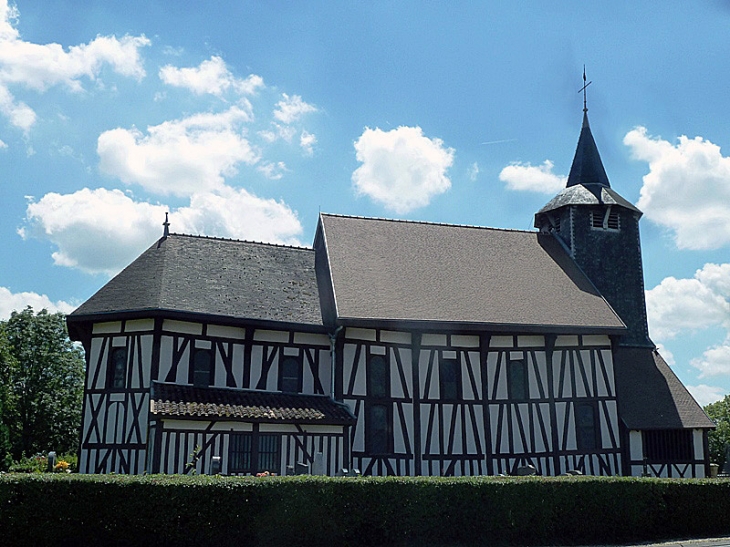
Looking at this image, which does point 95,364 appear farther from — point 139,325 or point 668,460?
point 668,460

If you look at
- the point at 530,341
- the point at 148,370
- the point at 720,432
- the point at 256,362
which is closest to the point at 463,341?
the point at 530,341

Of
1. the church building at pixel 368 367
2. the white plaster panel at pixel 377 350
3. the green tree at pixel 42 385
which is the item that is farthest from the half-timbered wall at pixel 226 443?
the green tree at pixel 42 385

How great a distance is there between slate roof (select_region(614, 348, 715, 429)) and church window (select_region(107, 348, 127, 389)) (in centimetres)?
1562

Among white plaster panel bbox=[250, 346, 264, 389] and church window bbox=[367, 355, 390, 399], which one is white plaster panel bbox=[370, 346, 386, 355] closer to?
church window bbox=[367, 355, 390, 399]

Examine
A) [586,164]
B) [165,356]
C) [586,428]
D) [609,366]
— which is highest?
→ [586,164]

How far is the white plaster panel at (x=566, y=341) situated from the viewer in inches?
942

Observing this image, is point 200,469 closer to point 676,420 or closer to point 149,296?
point 149,296

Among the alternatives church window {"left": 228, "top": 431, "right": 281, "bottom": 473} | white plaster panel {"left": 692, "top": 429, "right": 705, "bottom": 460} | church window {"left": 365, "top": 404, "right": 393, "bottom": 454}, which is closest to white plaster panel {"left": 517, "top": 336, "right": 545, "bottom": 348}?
church window {"left": 365, "top": 404, "right": 393, "bottom": 454}

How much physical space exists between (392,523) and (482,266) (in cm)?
1411

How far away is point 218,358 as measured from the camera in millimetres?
20750

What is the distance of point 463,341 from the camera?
23.1 m

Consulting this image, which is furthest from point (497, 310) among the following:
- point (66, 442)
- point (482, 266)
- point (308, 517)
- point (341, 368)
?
point (66, 442)

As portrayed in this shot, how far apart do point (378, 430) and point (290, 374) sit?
10.2 ft

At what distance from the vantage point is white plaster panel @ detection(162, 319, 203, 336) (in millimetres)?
20281
